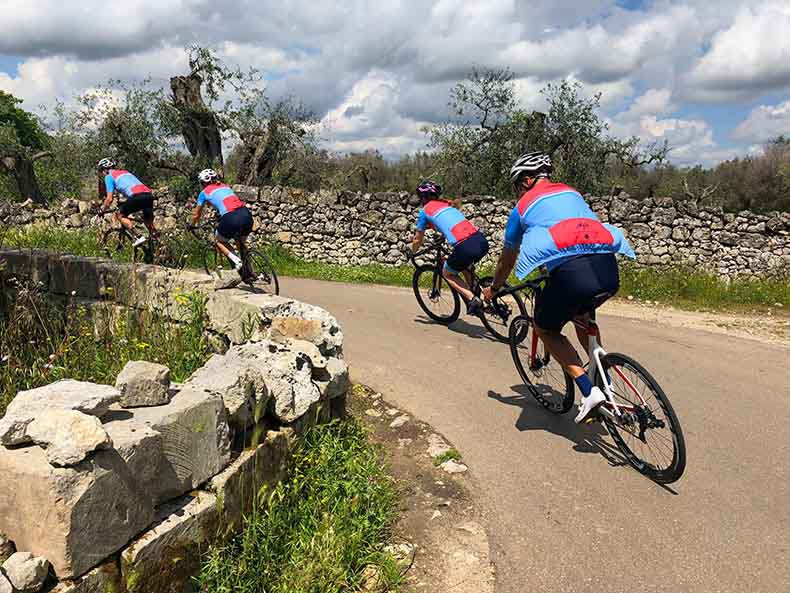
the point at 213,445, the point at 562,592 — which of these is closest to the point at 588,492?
the point at 562,592

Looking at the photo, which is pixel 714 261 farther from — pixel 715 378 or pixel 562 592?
pixel 562 592

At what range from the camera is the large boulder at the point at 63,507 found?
2.24m

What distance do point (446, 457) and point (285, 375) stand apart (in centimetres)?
152

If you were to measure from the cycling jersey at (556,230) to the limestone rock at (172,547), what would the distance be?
240 cm

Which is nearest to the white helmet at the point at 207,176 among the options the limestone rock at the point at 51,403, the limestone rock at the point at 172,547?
the limestone rock at the point at 51,403

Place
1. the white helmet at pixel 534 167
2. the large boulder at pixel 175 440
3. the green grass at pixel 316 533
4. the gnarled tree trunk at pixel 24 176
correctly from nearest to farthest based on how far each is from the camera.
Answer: the large boulder at pixel 175 440, the green grass at pixel 316 533, the white helmet at pixel 534 167, the gnarled tree trunk at pixel 24 176

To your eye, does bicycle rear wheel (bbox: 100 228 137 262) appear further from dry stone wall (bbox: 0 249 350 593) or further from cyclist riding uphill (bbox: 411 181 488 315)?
dry stone wall (bbox: 0 249 350 593)

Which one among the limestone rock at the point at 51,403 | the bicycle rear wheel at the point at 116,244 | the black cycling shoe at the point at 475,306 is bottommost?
the bicycle rear wheel at the point at 116,244

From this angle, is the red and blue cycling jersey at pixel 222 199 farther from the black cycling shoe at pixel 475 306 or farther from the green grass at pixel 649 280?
the black cycling shoe at pixel 475 306

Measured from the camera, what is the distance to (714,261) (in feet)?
48.0

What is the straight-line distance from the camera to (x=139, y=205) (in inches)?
419

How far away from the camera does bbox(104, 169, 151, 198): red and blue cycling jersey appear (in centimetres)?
1057

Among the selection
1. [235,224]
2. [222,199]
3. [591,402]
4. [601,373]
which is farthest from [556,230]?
[222,199]

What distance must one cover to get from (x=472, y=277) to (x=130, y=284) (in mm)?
4130
